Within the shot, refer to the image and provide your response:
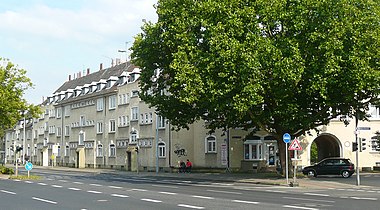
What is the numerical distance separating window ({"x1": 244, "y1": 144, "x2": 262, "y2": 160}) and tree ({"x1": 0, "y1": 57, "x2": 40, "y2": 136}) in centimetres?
1965

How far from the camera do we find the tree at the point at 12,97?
150 ft

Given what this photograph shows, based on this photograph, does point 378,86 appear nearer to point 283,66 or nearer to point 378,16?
point 378,16

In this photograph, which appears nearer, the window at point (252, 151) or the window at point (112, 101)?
the window at point (252, 151)

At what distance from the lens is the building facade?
162 ft

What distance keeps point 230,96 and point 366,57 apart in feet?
25.7

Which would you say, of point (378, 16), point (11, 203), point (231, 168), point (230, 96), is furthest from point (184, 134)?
point (11, 203)

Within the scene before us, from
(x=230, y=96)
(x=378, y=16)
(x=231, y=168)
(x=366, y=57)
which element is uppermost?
(x=378, y=16)

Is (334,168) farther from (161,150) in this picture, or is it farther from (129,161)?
(129,161)

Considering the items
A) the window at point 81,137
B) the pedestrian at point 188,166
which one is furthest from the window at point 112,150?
the pedestrian at point 188,166

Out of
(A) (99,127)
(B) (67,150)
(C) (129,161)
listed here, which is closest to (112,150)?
(A) (99,127)

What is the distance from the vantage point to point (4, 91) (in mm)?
45125

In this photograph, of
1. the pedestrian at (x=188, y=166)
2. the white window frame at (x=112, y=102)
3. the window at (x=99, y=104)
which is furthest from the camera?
the window at (x=99, y=104)

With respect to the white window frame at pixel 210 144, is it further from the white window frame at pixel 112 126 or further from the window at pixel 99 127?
the window at pixel 99 127

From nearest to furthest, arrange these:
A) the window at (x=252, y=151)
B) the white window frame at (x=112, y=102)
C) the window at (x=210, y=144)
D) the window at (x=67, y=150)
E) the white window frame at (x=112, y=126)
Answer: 1. the window at (x=252, y=151)
2. the window at (x=210, y=144)
3. the white window frame at (x=112, y=126)
4. the white window frame at (x=112, y=102)
5. the window at (x=67, y=150)
